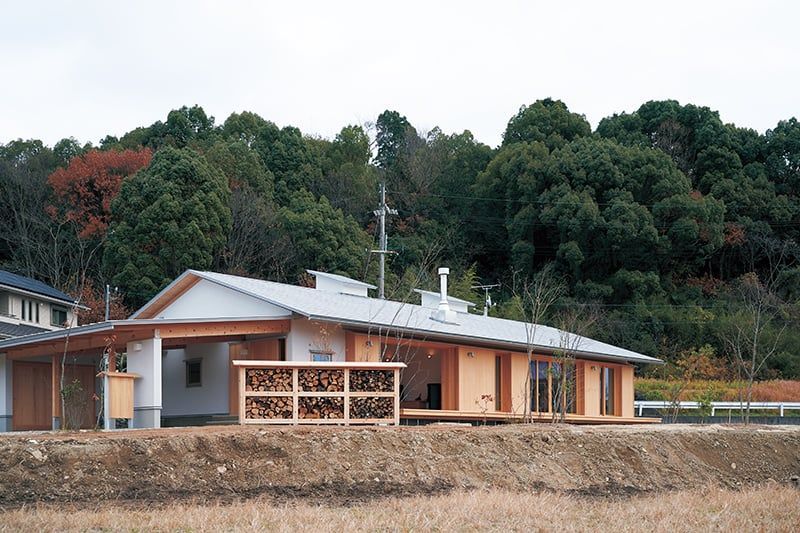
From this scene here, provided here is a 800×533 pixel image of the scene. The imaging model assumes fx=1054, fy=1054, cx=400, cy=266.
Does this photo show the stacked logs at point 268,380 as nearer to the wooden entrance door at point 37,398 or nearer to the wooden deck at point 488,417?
the wooden deck at point 488,417

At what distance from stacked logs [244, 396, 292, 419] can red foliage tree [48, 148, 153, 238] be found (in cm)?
2636

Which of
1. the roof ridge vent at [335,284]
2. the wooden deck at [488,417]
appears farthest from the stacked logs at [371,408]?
the roof ridge vent at [335,284]

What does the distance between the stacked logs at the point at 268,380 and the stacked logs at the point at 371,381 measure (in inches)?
46.3

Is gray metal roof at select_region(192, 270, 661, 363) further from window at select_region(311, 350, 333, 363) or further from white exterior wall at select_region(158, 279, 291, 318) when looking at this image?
window at select_region(311, 350, 333, 363)

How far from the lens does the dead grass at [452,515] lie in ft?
38.4

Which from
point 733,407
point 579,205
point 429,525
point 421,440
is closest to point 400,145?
point 579,205

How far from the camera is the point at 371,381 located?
1892 centimetres

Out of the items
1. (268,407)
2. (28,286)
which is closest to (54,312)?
(28,286)

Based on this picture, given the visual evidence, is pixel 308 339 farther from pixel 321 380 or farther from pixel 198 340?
pixel 321 380

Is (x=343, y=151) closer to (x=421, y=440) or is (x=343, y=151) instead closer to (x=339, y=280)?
(x=339, y=280)

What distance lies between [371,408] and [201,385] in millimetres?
6788

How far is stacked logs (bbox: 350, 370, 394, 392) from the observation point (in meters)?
18.8

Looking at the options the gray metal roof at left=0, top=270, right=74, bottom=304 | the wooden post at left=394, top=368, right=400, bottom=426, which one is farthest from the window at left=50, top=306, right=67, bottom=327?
the wooden post at left=394, top=368, right=400, bottom=426

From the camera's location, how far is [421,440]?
16672 millimetres
